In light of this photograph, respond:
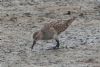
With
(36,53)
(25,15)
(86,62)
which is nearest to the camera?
(86,62)

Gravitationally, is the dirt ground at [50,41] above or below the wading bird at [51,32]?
below

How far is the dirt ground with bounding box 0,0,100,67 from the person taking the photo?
38.9ft

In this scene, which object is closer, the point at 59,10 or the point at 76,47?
the point at 76,47

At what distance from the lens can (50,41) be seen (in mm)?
13680

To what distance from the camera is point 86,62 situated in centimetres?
1155

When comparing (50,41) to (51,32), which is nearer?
(51,32)

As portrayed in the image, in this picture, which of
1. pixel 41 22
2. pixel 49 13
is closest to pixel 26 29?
pixel 41 22

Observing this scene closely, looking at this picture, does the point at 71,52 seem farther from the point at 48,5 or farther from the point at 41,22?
the point at 48,5

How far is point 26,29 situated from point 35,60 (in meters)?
3.28

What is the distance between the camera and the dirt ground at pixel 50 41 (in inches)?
467

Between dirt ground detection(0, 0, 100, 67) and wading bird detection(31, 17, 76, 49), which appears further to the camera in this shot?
wading bird detection(31, 17, 76, 49)

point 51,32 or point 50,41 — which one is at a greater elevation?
point 51,32

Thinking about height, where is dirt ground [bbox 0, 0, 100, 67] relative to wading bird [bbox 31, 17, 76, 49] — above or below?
below

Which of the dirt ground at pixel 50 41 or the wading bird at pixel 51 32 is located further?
the wading bird at pixel 51 32
